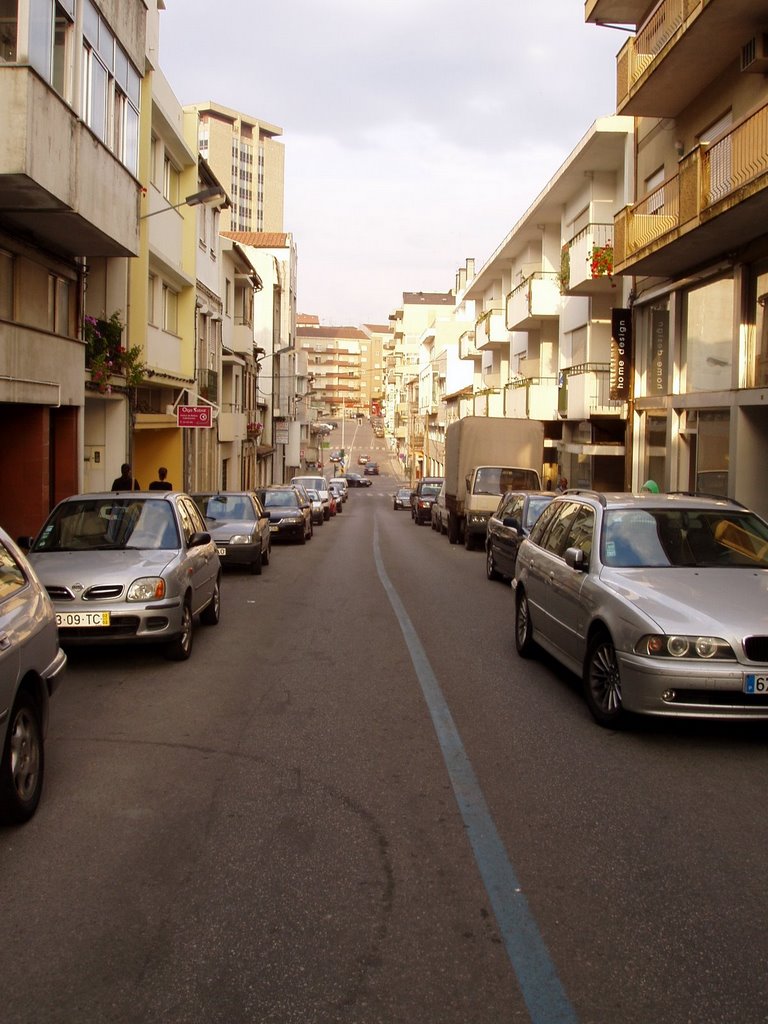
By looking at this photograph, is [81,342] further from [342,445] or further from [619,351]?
[342,445]

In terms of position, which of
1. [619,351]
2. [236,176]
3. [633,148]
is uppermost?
[236,176]

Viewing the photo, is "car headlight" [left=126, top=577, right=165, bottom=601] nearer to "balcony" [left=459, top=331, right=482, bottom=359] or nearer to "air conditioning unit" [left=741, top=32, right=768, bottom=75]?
"air conditioning unit" [left=741, top=32, right=768, bottom=75]

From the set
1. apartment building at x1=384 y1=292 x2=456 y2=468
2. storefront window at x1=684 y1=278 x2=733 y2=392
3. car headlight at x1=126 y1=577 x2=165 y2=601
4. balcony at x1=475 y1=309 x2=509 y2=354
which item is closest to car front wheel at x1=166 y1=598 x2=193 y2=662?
car headlight at x1=126 y1=577 x2=165 y2=601

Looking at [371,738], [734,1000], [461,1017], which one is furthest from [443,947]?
[371,738]

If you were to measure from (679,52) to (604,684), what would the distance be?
13.3 m

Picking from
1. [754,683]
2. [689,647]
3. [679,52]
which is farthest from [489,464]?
[754,683]

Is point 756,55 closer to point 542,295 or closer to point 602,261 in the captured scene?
point 602,261

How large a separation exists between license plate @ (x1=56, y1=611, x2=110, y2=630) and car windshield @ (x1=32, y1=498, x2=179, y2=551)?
1.12m

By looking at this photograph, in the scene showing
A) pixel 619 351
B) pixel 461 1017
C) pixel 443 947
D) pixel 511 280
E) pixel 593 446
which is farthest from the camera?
pixel 511 280

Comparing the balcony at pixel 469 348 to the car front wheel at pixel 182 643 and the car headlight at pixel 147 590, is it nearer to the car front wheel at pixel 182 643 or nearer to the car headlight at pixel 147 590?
the car front wheel at pixel 182 643

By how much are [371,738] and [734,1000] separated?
137 inches

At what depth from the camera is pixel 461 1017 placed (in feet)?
10.3

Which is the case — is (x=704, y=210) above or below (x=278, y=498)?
above

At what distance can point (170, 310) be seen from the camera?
2712 centimetres
